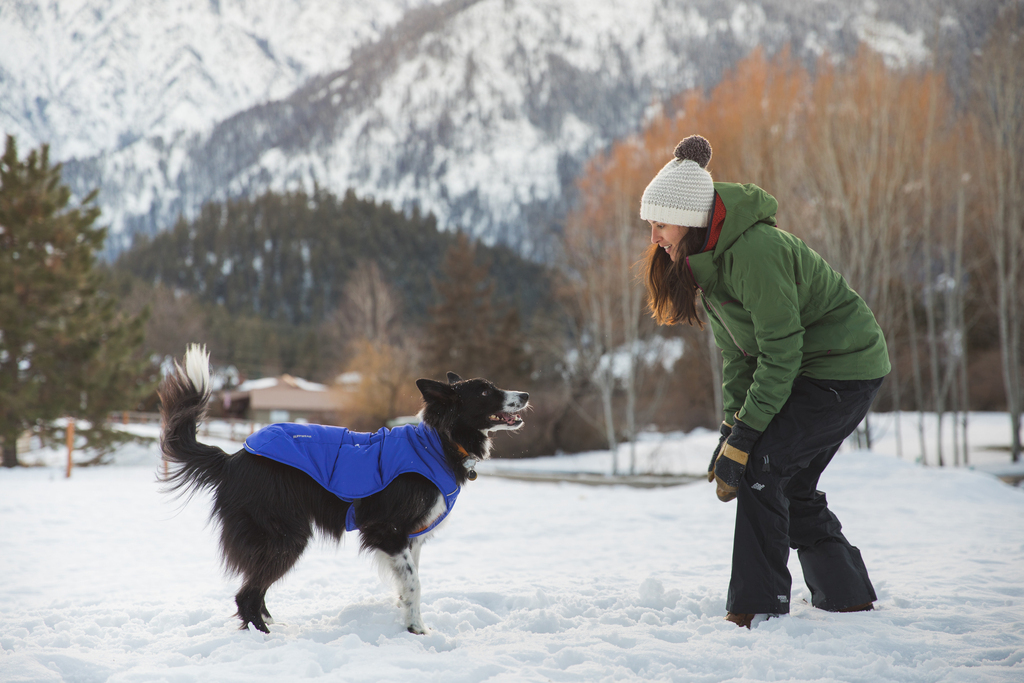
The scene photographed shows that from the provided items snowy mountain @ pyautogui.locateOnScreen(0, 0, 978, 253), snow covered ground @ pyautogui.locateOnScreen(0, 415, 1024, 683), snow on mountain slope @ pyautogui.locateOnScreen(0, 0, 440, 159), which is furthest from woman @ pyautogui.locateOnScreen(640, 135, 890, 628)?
snowy mountain @ pyautogui.locateOnScreen(0, 0, 978, 253)

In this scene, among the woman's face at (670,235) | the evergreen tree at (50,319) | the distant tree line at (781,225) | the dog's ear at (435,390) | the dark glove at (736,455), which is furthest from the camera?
the evergreen tree at (50,319)

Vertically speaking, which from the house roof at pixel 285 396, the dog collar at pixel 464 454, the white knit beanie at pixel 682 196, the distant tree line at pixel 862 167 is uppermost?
the distant tree line at pixel 862 167

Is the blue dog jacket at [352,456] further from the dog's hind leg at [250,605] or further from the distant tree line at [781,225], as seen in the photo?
the distant tree line at [781,225]

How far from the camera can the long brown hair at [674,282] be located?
266 cm

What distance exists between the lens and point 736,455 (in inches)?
99.7

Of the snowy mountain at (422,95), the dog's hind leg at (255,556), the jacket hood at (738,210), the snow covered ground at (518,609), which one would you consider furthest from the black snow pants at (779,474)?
the snowy mountain at (422,95)

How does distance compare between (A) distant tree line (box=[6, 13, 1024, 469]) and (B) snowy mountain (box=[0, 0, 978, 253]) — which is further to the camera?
(B) snowy mountain (box=[0, 0, 978, 253])

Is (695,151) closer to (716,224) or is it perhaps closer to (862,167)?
(716,224)

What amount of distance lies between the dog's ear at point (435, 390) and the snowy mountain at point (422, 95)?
31.8 m

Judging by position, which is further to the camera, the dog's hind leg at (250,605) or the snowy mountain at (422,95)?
the snowy mountain at (422,95)

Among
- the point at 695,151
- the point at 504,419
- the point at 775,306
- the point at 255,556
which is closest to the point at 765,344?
the point at 775,306

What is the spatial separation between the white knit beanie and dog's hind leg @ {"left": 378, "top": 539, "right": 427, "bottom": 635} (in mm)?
1840

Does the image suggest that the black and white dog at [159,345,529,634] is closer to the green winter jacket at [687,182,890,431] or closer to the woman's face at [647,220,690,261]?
the woman's face at [647,220,690,261]

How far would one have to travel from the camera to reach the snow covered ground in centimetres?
217
